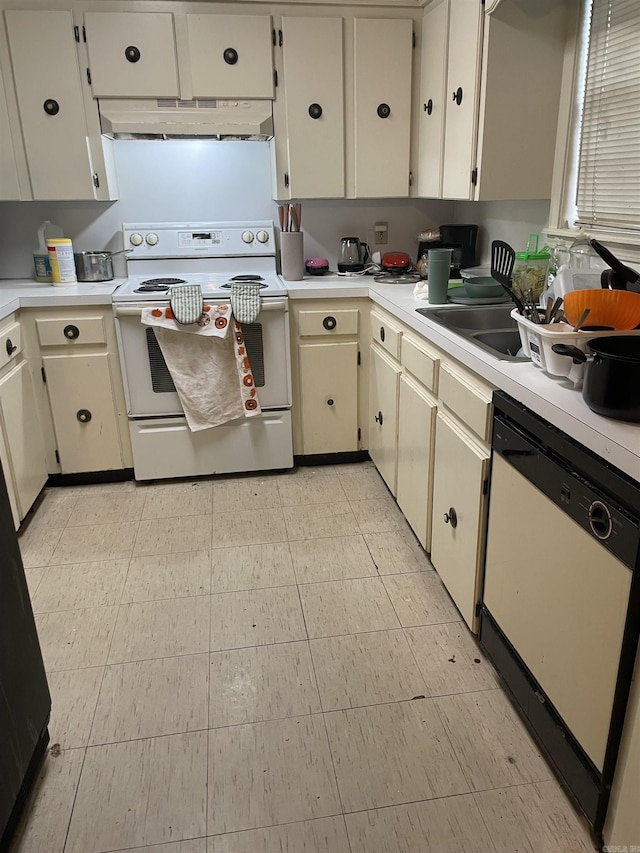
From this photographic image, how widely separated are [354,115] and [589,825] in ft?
9.59

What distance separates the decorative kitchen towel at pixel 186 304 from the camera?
2729mm

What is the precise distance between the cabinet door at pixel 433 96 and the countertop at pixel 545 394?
0.75 metres

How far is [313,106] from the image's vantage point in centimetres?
296

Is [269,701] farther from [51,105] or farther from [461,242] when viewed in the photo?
[51,105]

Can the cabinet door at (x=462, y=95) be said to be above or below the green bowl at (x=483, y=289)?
above

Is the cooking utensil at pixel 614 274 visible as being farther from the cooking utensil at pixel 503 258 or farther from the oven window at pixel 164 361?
the oven window at pixel 164 361

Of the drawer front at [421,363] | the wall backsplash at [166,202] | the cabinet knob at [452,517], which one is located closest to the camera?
the cabinet knob at [452,517]

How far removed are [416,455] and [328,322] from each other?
37.3 inches

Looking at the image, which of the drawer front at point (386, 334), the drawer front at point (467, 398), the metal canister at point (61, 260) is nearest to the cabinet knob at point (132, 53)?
the metal canister at point (61, 260)

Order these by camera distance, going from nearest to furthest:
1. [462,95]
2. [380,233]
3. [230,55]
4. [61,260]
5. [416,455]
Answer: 1. [416,455]
2. [462,95]
3. [230,55]
4. [61,260]
5. [380,233]

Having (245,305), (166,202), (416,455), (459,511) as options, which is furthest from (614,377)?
(166,202)

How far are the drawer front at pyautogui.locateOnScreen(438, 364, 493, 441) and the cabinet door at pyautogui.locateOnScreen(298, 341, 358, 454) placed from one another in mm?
1075

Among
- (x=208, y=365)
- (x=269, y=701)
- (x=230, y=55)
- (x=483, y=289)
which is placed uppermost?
(x=230, y=55)

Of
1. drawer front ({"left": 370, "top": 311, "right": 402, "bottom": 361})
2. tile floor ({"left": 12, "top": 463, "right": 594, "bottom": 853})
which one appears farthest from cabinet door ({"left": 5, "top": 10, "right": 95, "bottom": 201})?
tile floor ({"left": 12, "top": 463, "right": 594, "bottom": 853})
